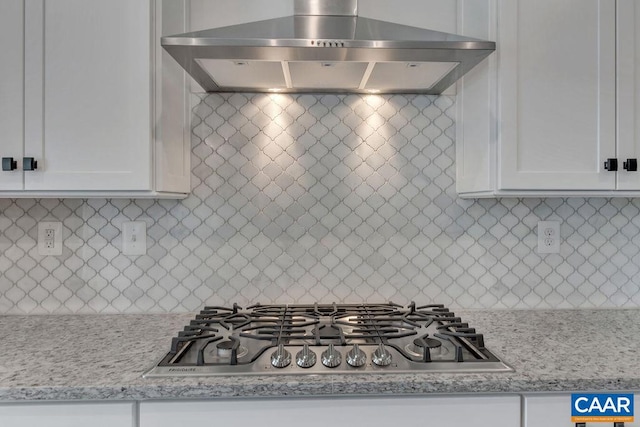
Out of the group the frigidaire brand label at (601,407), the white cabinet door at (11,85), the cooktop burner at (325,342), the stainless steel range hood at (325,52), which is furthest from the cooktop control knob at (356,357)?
the white cabinet door at (11,85)

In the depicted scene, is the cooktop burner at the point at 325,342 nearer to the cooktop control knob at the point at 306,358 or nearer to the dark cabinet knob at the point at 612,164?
the cooktop control knob at the point at 306,358

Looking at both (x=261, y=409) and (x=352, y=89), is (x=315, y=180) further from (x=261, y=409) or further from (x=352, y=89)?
(x=261, y=409)

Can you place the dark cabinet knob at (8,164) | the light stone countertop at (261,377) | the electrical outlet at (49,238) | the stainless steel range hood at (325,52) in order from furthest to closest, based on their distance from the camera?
the electrical outlet at (49,238)
the dark cabinet knob at (8,164)
the stainless steel range hood at (325,52)
the light stone countertop at (261,377)

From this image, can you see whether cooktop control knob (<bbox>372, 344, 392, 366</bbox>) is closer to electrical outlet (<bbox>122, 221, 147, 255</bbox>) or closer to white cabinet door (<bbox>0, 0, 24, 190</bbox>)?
electrical outlet (<bbox>122, 221, 147, 255</bbox>)

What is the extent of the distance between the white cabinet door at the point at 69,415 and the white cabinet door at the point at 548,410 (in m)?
0.99

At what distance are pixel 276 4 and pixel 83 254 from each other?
1.25 m

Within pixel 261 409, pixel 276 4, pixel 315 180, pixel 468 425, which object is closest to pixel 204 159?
pixel 315 180

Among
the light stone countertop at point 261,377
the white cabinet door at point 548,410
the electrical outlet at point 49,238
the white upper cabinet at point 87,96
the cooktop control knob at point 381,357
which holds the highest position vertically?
the white upper cabinet at point 87,96

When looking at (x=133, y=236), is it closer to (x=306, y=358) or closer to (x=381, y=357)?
(x=306, y=358)

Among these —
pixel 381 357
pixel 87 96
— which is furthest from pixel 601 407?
pixel 87 96

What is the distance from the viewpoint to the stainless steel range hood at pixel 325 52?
1152 mm

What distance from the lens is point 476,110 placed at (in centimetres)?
149

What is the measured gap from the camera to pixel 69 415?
99 centimetres

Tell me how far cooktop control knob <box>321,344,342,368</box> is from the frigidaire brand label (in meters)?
0.60
